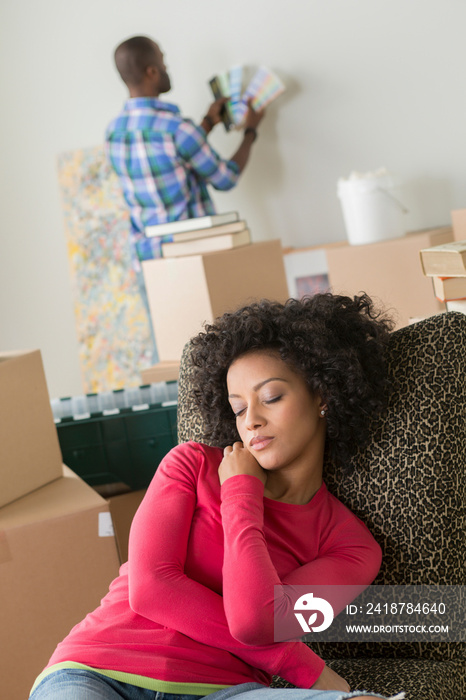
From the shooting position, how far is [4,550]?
1564 mm

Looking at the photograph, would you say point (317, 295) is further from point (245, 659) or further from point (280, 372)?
point (245, 659)

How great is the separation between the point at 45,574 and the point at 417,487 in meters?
0.86

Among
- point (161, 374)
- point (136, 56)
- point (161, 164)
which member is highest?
point (136, 56)

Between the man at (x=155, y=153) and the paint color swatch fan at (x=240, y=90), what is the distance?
0.85 ft

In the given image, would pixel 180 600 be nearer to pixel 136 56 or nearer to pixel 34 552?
pixel 34 552

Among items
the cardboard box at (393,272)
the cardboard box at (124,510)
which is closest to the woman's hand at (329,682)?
the cardboard box at (124,510)

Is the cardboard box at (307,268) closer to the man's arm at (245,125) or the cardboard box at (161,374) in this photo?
the man's arm at (245,125)

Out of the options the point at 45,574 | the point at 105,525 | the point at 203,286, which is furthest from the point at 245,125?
the point at 45,574

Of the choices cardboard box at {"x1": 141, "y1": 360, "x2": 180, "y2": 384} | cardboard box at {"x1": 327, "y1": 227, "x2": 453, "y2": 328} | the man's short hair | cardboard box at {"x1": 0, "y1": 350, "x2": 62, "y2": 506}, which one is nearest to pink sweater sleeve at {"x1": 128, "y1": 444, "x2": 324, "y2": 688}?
cardboard box at {"x1": 0, "y1": 350, "x2": 62, "y2": 506}

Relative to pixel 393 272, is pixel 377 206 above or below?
above

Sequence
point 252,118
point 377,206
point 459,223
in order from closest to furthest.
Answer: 1. point 459,223
2. point 377,206
3. point 252,118

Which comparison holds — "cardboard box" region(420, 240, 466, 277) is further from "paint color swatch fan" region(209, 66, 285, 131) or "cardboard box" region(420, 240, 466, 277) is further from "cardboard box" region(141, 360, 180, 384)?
"paint color swatch fan" region(209, 66, 285, 131)

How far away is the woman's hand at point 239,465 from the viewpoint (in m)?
1.08

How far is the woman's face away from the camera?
3.55 feet
